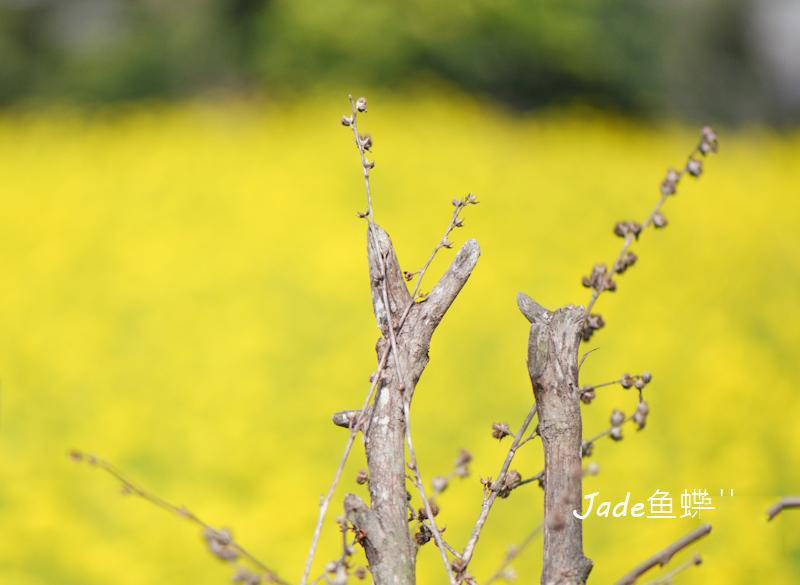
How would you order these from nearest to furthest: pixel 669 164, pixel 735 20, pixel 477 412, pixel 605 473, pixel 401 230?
pixel 605 473 < pixel 477 412 < pixel 401 230 < pixel 669 164 < pixel 735 20

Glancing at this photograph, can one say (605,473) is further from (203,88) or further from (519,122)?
(203,88)

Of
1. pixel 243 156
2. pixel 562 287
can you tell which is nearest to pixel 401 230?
pixel 562 287

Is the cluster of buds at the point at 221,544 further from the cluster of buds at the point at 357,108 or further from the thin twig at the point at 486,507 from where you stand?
the cluster of buds at the point at 357,108

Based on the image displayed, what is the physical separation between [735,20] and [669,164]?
6.33m

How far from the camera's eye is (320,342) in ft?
17.1

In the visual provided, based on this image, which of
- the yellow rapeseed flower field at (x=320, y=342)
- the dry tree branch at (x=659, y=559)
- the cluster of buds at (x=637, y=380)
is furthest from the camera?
the yellow rapeseed flower field at (x=320, y=342)

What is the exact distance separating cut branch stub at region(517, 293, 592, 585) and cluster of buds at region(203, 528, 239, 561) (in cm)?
44

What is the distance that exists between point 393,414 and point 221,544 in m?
0.30

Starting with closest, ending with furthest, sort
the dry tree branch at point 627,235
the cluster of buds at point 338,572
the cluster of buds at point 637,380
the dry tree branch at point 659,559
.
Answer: the cluster of buds at point 338,572 < the dry tree branch at point 659,559 < the cluster of buds at point 637,380 < the dry tree branch at point 627,235

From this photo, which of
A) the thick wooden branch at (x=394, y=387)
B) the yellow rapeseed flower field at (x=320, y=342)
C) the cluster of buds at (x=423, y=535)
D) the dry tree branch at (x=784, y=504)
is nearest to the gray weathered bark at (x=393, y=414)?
the thick wooden branch at (x=394, y=387)

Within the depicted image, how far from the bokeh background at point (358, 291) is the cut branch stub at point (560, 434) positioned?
1.59 m

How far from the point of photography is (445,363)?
4871mm

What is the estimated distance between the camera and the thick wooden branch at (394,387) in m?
1.24

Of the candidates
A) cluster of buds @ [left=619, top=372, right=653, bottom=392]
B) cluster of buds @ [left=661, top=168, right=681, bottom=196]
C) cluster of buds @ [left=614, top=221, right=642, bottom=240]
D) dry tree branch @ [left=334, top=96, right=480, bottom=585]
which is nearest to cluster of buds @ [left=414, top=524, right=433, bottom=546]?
dry tree branch @ [left=334, top=96, right=480, bottom=585]
